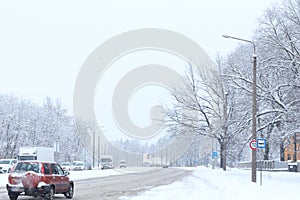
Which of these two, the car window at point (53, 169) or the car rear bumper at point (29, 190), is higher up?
the car window at point (53, 169)

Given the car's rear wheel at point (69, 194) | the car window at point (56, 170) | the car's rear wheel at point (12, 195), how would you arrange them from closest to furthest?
the car's rear wheel at point (12, 195) < the car window at point (56, 170) < the car's rear wheel at point (69, 194)

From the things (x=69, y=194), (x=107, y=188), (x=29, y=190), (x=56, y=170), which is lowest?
(x=107, y=188)

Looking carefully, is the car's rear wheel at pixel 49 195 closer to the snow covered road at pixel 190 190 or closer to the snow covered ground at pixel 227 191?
the snow covered road at pixel 190 190

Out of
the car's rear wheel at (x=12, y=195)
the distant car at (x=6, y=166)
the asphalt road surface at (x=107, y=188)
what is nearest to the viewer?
the car's rear wheel at (x=12, y=195)

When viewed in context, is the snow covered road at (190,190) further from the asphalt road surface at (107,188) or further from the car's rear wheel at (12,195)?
the car's rear wheel at (12,195)

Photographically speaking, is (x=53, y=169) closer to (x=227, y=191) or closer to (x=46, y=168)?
(x=46, y=168)

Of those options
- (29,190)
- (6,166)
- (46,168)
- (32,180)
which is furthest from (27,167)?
(6,166)

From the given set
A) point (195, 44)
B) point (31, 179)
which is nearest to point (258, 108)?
point (195, 44)

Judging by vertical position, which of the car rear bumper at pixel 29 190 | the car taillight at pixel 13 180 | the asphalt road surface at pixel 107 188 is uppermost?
the car taillight at pixel 13 180

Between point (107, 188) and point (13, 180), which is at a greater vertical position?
point (13, 180)

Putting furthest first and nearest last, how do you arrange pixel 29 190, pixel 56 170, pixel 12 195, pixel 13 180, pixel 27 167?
pixel 56 170, pixel 27 167, pixel 12 195, pixel 13 180, pixel 29 190

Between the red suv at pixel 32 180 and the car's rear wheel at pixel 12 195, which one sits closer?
the red suv at pixel 32 180

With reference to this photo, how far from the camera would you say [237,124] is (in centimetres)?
4288

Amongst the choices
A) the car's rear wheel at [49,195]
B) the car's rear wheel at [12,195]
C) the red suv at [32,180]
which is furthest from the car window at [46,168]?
the car's rear wheel at [12,195]
